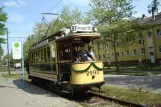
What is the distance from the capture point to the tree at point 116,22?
32344mm

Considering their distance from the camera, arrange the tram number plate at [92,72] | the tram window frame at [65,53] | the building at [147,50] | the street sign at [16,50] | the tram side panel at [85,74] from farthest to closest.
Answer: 1. the building at [147,50]
2. the street sign at [16,50]
3. the tram window frame at [65,53]
4. the tram number plate at [92,72]
5. the tram side panel at [85,74]

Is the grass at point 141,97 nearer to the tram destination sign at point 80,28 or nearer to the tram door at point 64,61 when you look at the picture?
the tram door at point 64,61

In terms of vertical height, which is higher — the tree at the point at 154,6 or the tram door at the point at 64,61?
the tree at the point at 154,6

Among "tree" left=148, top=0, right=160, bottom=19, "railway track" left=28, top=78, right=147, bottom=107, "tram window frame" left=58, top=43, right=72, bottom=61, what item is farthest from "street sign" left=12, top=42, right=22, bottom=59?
"tree" left=148, top=0, right=160, bottom=19

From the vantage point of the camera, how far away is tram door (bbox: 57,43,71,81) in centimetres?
1351

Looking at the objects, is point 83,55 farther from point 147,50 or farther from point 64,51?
point 147,50

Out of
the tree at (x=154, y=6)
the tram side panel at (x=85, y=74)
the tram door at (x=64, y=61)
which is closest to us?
the tram side panel at (x=85, y=74)

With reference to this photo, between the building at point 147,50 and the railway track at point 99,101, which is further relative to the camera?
the building at point 147,50

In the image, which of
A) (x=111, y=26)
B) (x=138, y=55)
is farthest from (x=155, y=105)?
(x=138, y=55)

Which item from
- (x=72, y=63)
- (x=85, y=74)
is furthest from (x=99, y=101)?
(x=72, y=63)

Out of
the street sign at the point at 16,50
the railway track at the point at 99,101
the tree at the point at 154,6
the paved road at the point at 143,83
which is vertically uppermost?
the tree at the point at 154,6

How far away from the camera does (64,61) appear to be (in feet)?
45.5

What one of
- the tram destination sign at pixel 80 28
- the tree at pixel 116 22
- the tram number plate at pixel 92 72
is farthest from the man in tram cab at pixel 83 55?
the tree at pixel 116 22

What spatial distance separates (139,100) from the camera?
10719 millimetres
